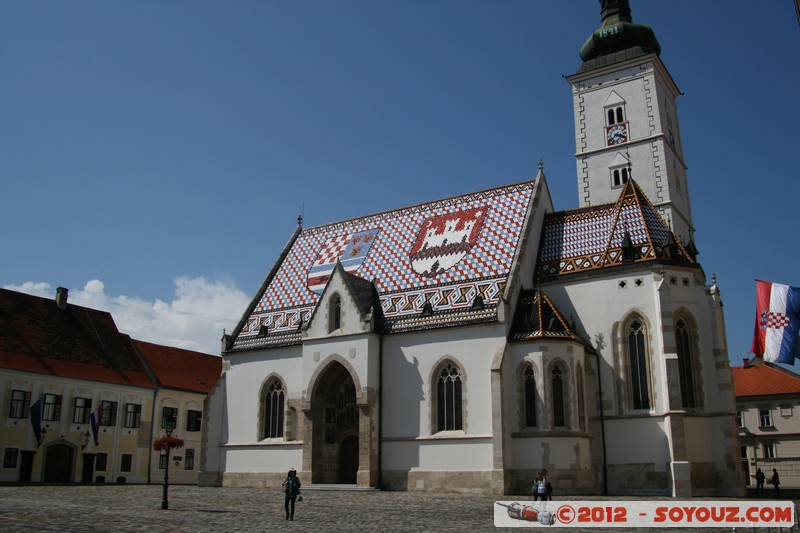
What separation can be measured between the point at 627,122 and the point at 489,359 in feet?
66.9

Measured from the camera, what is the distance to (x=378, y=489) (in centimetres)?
2964

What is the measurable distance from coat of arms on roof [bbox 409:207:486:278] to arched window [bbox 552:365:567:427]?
7.29m

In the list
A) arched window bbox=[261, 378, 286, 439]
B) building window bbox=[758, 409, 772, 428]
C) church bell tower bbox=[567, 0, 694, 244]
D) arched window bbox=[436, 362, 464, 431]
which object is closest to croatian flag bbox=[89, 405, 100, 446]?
arched window bbox=[261, 378, 286, 439]

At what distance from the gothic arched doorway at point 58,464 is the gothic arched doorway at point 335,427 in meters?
15.8

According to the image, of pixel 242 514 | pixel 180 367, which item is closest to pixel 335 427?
pixel 242 514

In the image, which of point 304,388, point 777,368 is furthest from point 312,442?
point 777,368

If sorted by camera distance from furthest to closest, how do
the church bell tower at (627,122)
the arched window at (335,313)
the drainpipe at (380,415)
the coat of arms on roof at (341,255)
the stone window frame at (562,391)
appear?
1. the church bell tower at (627,122)
2. the coat of arms on roof at (341,255)
3. the arched window at (335,313)
4. the drainpipe at (380,415)
5. the stone window frame at (562,391)

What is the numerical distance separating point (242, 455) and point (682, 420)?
19567mm

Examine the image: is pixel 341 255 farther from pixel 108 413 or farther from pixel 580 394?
pixel 108 413

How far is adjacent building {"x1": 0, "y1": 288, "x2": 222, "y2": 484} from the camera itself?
37.0m

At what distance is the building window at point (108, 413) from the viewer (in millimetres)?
40969

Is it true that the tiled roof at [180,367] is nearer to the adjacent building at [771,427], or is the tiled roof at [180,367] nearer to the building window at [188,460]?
the building window at [188,460]

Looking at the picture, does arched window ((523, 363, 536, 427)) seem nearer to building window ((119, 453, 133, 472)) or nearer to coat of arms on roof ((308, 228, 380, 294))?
coat of arms on roof ((308, 228, 380, 294))

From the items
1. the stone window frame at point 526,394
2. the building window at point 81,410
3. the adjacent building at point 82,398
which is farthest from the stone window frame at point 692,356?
the building window at point 81,410
